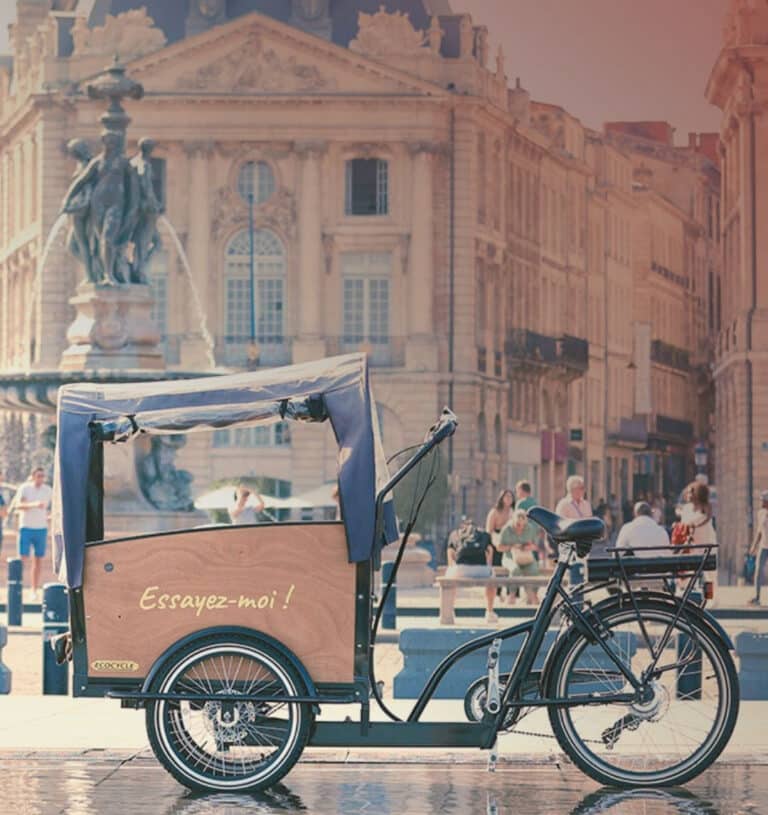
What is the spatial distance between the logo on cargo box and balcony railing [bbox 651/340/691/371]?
95656mm

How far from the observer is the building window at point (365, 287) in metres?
83.8

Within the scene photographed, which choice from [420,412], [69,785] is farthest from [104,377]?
[420,412]

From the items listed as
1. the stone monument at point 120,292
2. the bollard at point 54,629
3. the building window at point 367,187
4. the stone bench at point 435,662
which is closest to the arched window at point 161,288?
the building window at point 367,187

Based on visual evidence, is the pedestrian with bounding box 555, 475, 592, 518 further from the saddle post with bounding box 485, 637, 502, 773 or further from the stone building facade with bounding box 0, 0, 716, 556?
the stone building facade with bounding box 0, 0, 716, 556

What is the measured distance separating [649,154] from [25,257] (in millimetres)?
39338

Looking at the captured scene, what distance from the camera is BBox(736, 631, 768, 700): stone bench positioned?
1833 centimetres

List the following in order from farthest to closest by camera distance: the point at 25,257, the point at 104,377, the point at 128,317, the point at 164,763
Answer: the point at 25,257 < the point at 128,317 < the point at 104,377 < the point at 164,763

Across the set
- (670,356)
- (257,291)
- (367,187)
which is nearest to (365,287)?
(367,187)

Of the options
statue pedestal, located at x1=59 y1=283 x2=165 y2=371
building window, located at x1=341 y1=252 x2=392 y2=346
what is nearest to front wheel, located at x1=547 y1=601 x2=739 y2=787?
statue pedestal, located at x1=59 y1=283 x2=165 y2=371

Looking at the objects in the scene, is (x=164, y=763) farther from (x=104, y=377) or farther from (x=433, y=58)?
(x=433, y=58)

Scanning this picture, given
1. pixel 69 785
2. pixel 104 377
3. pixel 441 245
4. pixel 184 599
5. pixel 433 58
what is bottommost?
pixel 69 785

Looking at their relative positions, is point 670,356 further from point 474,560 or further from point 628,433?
point 474,560

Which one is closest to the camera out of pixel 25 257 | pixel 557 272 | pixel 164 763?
pixel 164 763

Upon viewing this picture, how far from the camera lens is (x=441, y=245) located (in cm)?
8375
